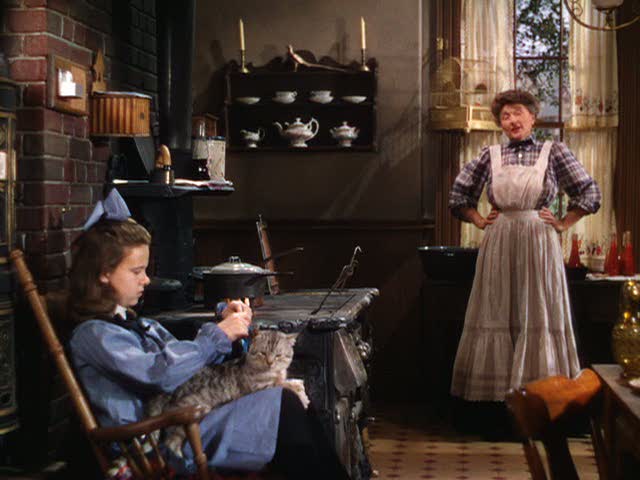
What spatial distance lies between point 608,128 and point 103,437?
4.35 metres

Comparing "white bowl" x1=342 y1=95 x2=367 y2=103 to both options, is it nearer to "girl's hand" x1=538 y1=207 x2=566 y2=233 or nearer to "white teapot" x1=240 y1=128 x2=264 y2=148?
"white teapot" x1=240 y1=128 x2=264 y2=148

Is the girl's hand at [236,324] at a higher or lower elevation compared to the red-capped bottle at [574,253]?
lower

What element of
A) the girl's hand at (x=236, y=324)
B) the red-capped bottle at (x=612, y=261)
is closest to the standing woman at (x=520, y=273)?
the red-capped bottle at (x=612, y=261)

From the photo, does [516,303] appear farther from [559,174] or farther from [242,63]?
[242,63]

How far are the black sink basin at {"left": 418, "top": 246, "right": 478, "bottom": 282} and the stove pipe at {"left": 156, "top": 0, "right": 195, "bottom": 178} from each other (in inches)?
64.7

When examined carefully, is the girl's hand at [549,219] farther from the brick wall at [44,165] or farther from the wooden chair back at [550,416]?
the wooden chair back at [550,416]

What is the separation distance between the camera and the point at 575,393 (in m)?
2.22

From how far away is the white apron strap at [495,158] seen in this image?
5203 millimetres

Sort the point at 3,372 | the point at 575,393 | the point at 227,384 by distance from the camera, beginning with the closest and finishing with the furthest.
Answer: the point at 575,393 → the point at 227,384 → the point at 3,372

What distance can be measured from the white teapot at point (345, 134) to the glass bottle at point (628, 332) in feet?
12.1

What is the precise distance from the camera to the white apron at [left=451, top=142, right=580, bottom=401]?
Answer: 16.5 feet

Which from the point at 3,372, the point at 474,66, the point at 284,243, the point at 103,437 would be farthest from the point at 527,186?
the point at 103,437

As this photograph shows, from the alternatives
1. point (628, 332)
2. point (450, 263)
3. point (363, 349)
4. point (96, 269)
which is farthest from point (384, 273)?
point (628, 332)

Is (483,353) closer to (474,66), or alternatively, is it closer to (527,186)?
(527,186)
